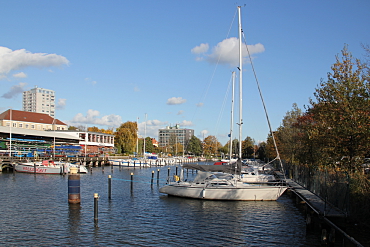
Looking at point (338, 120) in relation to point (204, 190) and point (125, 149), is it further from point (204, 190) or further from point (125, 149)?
point (125, 149)

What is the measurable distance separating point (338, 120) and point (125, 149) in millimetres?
103595

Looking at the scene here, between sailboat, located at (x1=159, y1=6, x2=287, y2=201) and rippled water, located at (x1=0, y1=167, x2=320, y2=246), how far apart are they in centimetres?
61

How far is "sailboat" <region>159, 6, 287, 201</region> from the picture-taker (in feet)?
96.6

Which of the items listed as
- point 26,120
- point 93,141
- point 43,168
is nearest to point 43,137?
point 93,141

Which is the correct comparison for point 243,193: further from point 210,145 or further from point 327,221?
point 210,145

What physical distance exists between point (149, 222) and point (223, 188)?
30.5ft

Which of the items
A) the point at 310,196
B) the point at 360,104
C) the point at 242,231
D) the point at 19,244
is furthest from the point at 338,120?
the point at 19,244

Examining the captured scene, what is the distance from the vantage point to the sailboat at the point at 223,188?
2944 cm

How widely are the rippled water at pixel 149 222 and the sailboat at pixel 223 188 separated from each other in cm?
61

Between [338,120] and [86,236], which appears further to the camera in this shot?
[338,120]

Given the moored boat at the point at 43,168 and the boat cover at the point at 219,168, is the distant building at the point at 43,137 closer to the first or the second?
the moored boat at the point at 43,168

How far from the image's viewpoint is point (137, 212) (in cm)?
2525

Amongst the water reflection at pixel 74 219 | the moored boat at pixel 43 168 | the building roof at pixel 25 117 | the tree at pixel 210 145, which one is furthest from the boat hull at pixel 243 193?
the tree at pixel 210 145

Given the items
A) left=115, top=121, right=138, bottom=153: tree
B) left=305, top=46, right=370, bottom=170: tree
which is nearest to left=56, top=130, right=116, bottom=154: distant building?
left=115, top=121, right=138, bottom=153: tree
